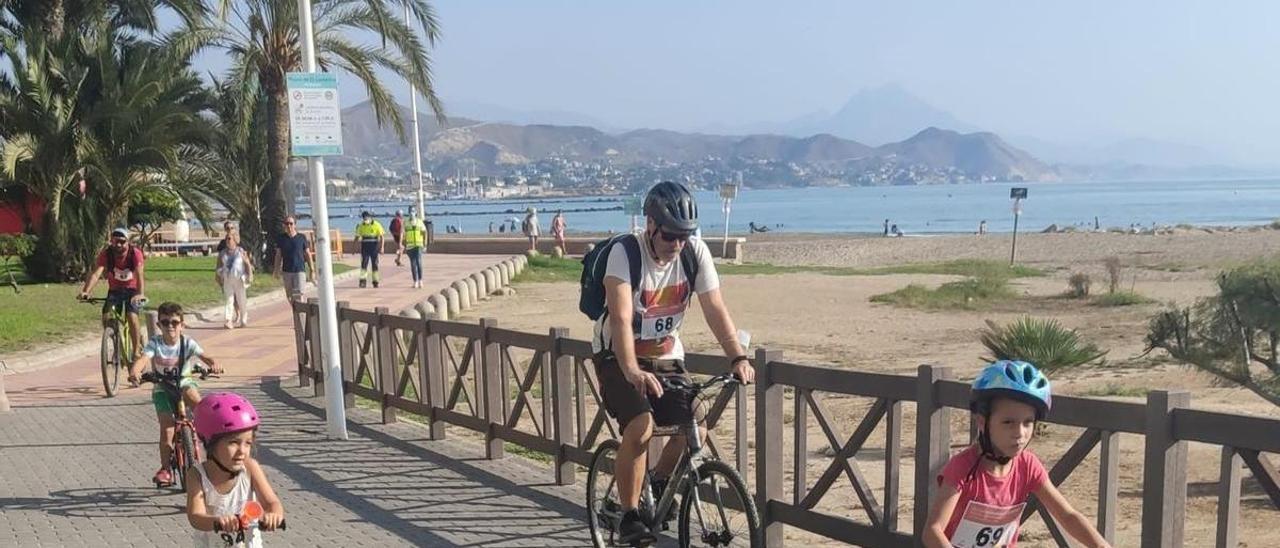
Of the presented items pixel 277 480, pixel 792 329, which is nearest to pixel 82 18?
pixel 792 329

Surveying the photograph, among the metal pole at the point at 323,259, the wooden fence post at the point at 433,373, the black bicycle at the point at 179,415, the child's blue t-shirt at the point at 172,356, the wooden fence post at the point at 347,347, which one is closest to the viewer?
the black bicycle at the point at 179,415

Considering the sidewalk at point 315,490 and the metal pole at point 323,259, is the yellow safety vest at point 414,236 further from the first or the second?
the metal pole at point 323,259

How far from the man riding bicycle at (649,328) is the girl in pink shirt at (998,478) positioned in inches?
63.4

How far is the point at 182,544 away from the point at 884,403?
400cm

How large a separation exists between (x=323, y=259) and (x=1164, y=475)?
6.70m

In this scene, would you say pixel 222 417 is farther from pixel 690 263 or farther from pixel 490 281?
pixel 490 281

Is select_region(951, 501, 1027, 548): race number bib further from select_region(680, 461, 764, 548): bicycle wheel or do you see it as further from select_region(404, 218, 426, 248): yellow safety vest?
select_region(404, 218, 426, 248): yellow safety vest

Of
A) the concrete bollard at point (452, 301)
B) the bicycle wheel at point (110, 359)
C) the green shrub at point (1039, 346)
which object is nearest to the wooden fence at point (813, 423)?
the bicycle wheel at point (110, 359)

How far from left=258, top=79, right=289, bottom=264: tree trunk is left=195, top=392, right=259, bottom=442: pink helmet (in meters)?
22.6

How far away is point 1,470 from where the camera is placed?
8.87 meters

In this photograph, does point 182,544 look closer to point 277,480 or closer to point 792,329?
point 277,480

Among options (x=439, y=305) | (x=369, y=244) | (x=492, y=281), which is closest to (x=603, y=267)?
(x=439, y=305)

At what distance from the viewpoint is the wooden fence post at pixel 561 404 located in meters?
8.03

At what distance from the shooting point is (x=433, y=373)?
969 cm
